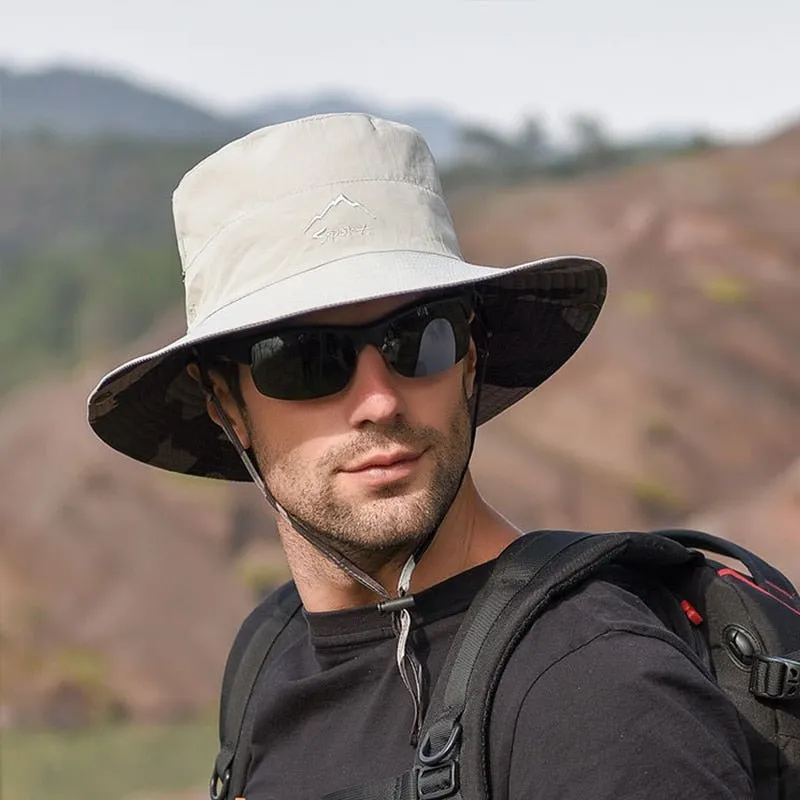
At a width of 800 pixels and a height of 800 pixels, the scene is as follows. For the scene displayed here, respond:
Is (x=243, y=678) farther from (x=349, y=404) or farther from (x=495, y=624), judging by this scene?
(x=495, y=624)

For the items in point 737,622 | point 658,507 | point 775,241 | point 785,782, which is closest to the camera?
point 785,782

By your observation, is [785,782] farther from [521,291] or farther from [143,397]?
[143,397]

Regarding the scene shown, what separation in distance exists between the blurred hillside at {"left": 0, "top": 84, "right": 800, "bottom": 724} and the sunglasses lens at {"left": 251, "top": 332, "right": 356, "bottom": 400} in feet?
21.5

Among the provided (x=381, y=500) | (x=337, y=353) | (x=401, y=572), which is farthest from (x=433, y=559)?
(x=337, y=353)

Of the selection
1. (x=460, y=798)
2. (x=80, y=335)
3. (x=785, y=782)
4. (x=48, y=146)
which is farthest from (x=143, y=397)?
(x=48, y=146)

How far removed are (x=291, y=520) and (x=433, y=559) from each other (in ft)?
0.79

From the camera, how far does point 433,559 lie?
2.00 metres

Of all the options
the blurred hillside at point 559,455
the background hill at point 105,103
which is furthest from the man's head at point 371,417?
the background hill at point 105,103

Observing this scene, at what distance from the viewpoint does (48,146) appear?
32.9 m

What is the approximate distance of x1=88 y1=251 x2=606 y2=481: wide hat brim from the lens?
1899 mm

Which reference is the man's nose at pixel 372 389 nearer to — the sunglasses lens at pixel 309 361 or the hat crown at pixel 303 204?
the sunglasses lens at pixel 309 361

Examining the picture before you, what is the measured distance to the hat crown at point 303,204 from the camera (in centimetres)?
198

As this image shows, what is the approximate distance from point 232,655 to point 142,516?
9.60m

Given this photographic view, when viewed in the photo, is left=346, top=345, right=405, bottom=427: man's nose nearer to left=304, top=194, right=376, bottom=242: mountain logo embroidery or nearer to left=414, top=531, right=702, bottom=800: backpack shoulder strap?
left=304, top=194, right=376, bottom=242: mountain logo embroidery
